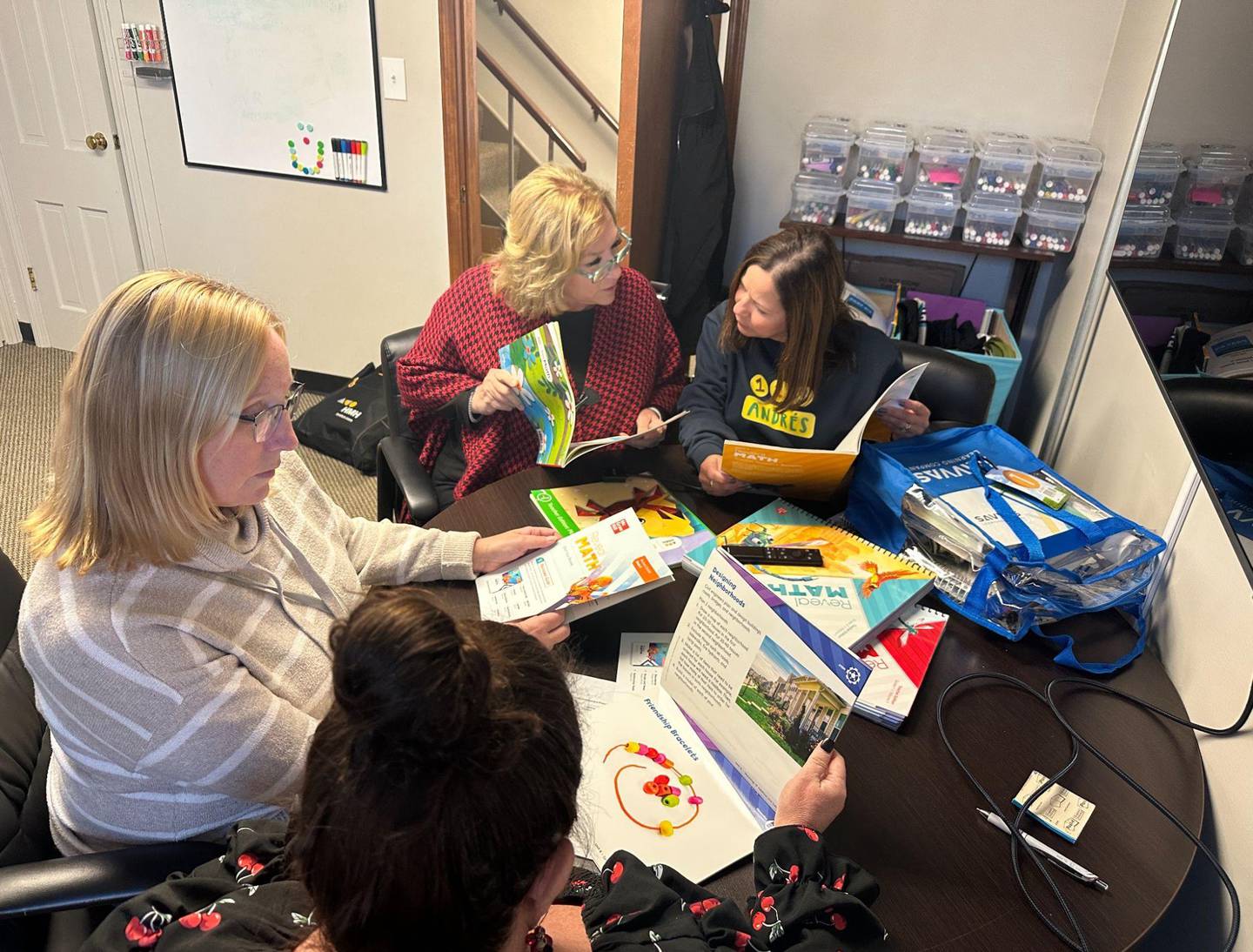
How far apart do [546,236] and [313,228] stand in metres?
2.12

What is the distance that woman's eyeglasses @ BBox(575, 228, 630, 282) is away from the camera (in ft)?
6.12

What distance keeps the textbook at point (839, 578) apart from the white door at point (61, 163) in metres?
3.50

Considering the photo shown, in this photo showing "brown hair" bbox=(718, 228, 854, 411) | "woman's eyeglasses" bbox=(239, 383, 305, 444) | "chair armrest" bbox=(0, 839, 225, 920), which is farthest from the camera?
"brown hair" bbox=(718, 228, 854, 411)

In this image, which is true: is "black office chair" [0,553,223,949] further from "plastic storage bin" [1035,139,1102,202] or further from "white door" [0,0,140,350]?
"white door" [0,0,140,350]

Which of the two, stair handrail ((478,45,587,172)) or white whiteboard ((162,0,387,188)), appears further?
white whiteboard ((162,0,387,188))

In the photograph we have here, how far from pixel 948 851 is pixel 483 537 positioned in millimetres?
853

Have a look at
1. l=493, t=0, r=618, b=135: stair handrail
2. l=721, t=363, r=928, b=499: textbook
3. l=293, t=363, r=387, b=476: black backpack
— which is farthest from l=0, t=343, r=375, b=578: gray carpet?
l=721, t=363, r=928, b=499: textbook

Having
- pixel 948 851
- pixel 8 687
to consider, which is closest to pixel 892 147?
pixel 948 851

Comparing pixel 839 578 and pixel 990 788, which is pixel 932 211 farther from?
pixel 990 788

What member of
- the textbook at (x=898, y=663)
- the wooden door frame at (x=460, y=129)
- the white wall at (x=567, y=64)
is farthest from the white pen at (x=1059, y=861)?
the wooden door frame at (x=460, y=129)

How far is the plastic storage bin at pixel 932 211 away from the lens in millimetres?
2768

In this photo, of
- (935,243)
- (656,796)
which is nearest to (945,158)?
(935,243)

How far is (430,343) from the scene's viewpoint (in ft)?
6.41

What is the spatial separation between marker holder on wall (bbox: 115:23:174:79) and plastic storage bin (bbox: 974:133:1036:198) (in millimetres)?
3062
